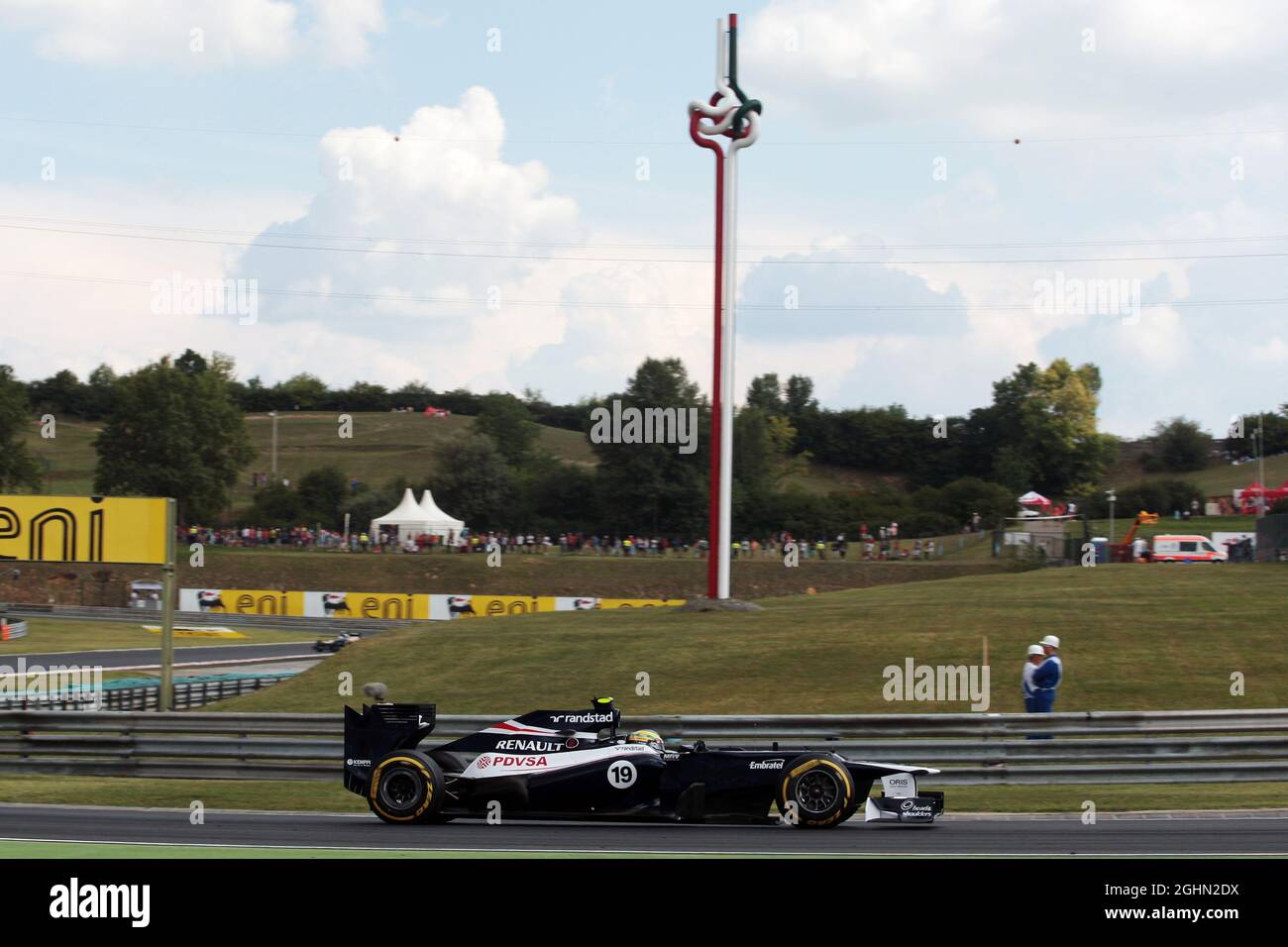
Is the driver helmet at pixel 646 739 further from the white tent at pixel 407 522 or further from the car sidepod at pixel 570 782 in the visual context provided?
the white tent at pixel 407 522

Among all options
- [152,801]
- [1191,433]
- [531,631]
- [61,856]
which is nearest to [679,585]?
[531,631]

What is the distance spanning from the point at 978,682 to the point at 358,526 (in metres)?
61.6

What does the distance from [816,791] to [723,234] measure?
812 inches

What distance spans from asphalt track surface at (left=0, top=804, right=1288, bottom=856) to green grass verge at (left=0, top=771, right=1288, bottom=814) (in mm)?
495

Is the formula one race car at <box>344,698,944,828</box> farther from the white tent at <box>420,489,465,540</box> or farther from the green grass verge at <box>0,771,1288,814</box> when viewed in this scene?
the white tent at <box>420,489,465,540</box>

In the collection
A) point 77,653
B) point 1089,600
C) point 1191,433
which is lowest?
point 77,653

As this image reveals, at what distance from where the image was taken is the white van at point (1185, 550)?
38844 millimetres

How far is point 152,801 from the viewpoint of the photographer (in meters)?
12.2

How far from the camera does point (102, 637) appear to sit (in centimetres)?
4419

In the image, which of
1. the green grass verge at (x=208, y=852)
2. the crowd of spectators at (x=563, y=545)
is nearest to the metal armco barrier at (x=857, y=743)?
the green grass verge at (x=208, y=852)

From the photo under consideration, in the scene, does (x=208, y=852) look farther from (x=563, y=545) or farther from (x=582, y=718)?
(x=563, y=545)
